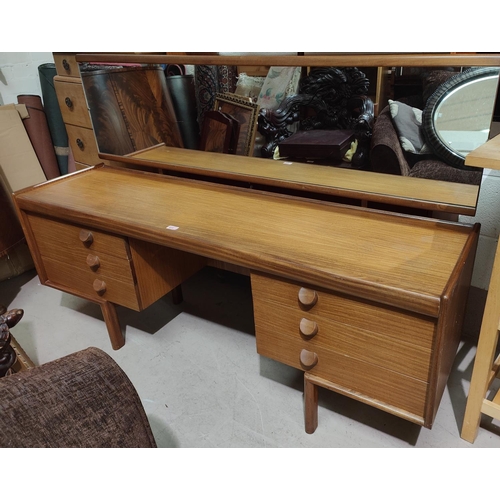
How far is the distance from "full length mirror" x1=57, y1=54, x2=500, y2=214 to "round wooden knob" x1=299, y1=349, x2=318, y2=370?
0.48 metres

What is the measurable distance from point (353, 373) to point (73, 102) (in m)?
1.86

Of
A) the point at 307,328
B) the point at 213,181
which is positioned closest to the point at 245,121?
the point at 213,181

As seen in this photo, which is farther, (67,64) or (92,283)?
(67,64)

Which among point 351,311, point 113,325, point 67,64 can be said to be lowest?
point 113,325

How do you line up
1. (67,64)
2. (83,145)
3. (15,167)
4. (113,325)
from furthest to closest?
1. (15,167)
2. (83,145)
3. (67,64)
4. (113,325)

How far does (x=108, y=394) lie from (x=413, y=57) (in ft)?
3.55

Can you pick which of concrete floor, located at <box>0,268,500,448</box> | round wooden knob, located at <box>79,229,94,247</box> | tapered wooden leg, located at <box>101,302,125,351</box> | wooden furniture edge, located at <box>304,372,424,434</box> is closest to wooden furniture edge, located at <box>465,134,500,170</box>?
wooden furniture edge, located at <box>304,372,424,434</box>

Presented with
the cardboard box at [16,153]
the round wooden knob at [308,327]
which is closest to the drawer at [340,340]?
the round wooden knob at [308,327]

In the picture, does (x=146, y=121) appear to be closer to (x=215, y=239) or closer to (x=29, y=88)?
(x=215, y=239)

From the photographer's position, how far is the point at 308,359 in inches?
44.6

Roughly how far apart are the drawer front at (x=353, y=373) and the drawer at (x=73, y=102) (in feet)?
4.79

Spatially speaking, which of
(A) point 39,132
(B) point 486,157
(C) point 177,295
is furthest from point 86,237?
(A) point 39,132

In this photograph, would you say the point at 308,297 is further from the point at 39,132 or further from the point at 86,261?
the point at 39,132

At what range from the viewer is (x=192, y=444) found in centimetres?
130
